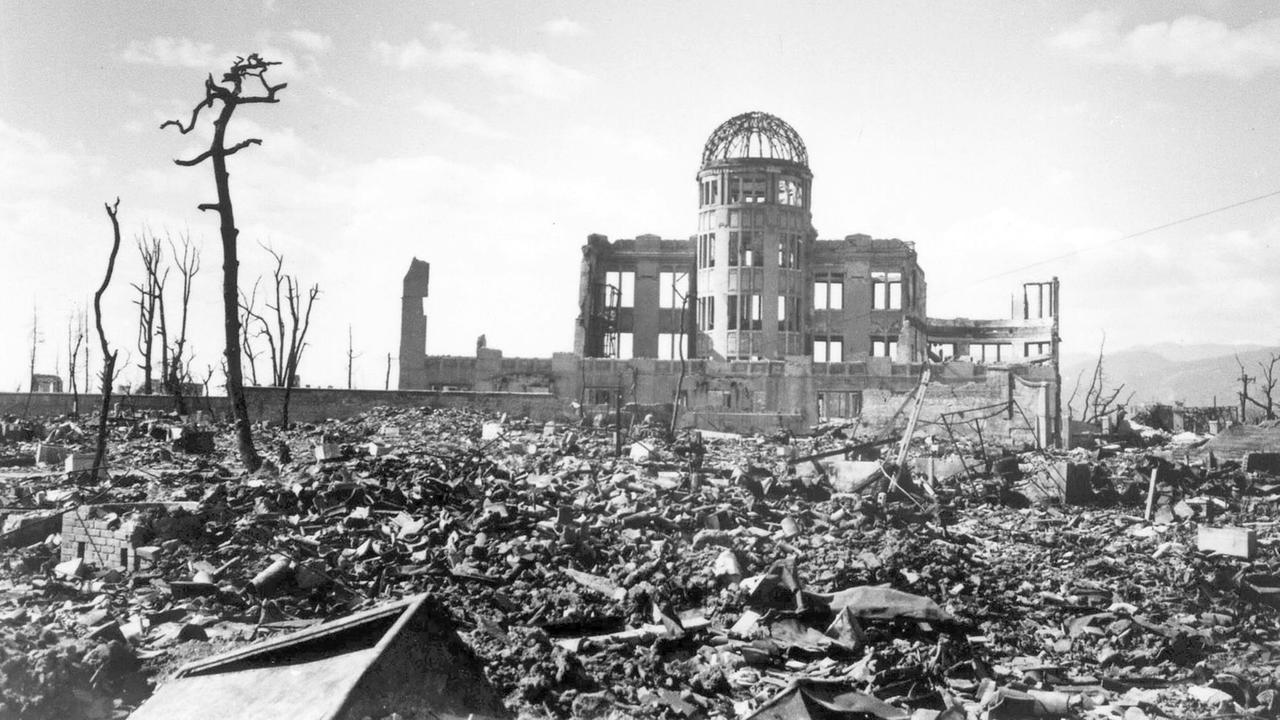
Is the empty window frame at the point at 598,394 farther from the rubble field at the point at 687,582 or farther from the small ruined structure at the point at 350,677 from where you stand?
the small ruined structure at the point at 350,677

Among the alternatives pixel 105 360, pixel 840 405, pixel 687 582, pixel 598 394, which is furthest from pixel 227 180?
pixel 840 405

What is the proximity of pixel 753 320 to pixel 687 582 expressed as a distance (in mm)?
33652

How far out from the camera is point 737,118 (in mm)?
41656

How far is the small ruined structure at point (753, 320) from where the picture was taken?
1254 inches

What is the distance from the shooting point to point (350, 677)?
402 cm

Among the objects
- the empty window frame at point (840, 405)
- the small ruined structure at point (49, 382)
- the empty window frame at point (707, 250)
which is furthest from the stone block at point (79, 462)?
the small ruined structure at point (49, 382)

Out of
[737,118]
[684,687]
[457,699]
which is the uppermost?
[737,118]

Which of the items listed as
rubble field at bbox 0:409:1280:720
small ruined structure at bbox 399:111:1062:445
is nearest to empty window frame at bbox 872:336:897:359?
small ruined structure at bbox 399:111:1062:445

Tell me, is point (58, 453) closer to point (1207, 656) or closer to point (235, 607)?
point (235, 607)

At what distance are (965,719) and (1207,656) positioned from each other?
2.85 metres

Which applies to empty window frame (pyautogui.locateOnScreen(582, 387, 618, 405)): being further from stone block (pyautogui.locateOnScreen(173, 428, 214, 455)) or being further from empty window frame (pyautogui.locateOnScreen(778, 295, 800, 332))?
stone block (pyautogui.locateOnScreen(173, 428, 214, 455))

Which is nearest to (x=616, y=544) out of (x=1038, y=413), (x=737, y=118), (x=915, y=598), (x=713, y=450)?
(x=915, y=598)

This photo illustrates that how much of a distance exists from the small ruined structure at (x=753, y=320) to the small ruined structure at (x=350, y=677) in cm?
2643

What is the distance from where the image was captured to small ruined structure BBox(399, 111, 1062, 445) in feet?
104
